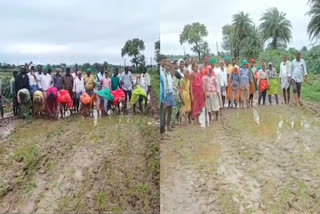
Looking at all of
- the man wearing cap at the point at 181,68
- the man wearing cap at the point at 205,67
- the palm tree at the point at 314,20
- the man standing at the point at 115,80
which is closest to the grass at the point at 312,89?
the palm tree at the point at 314,20

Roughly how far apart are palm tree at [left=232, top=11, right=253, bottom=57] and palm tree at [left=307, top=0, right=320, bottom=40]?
1.46 ft

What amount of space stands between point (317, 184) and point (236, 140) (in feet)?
1.97

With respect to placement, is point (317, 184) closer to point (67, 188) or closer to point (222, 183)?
point (222, 183)

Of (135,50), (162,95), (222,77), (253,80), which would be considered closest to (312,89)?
(253,80)

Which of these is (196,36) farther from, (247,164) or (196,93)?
(247,164)

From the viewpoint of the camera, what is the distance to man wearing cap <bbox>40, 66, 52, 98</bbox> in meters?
2.77

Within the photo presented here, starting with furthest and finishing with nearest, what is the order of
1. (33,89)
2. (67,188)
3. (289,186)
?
(33,89) < (289,186) < (67,188)

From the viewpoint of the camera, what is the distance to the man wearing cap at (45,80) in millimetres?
2768

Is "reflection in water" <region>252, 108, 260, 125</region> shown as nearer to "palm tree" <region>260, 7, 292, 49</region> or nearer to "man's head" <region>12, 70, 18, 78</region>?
"palm tree" <region>260, 7, 292, 49</region>

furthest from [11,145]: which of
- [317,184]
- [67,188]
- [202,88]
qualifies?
[317,184]

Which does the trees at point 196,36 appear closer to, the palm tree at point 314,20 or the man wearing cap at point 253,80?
the man wearing cap at point 253,80

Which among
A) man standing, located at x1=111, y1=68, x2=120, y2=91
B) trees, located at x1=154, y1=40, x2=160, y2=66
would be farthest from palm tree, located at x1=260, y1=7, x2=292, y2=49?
man standing, located at x1=111, y1=68, x2=120, y2=91

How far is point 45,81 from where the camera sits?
2.99m

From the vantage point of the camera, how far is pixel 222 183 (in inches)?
105
